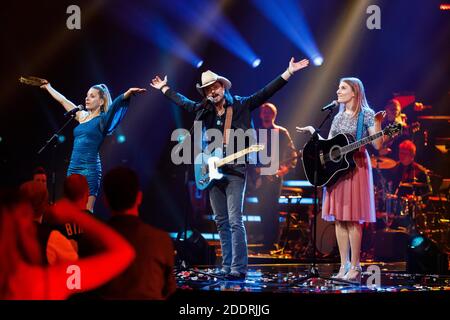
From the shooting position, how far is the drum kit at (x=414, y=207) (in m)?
10.4

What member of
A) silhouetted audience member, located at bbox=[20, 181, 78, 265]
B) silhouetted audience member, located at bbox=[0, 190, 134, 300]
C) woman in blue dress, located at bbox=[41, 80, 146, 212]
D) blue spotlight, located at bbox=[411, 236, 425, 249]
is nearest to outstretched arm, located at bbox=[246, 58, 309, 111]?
woman in blue dress, located at bbox=[41, 80, 146, 212]

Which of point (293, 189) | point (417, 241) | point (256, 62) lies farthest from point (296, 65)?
point (256, 62)

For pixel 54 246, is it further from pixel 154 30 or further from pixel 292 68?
pixel 154 30

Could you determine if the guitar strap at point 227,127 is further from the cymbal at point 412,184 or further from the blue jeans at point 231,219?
the cymbal at point 412,184

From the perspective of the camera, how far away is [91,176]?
7.08 metres

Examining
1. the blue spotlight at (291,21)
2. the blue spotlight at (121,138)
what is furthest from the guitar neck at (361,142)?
the blue spotlight at (121,138)

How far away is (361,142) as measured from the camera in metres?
6.20

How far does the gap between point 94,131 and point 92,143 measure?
149 millimetres

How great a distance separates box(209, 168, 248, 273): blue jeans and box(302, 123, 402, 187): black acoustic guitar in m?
0.76

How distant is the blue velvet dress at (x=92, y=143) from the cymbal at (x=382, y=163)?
205 inches

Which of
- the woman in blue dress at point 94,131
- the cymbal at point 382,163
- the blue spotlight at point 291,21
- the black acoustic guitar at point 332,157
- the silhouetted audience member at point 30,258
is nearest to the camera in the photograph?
the silhouetted audience member at point 30,258
